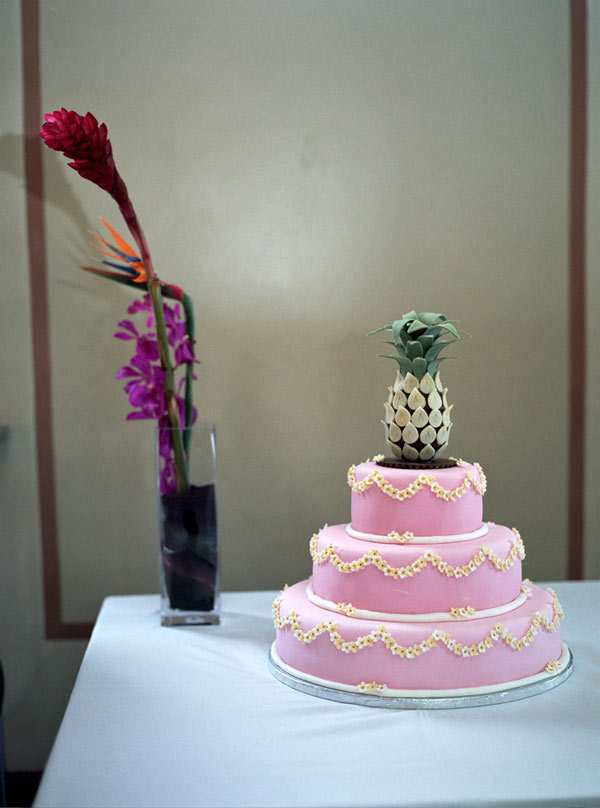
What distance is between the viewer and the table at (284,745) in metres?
1.09

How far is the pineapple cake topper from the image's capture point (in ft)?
5.05

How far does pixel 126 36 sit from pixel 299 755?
6.55 feet

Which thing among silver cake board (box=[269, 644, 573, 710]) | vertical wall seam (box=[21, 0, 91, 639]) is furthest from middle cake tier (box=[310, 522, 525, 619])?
vertical wall seam (box=[21, 0, 91, 639])

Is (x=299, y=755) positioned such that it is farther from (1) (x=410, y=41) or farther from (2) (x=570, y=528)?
(1) (x=410, y=41)

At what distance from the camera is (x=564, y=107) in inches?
90.8

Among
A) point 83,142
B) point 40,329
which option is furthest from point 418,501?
point 40,329

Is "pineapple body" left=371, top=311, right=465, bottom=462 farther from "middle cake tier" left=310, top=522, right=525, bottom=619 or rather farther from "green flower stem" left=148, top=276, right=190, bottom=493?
"green flower stem" left=148, top=276, right=190, bottom=493

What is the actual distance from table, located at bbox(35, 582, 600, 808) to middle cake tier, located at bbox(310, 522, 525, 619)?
0.19 m

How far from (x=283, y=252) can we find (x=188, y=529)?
0.92 meters

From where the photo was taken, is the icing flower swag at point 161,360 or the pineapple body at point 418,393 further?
the icing flower swag at point 161,360

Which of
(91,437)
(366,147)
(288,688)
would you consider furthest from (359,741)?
(366,147)

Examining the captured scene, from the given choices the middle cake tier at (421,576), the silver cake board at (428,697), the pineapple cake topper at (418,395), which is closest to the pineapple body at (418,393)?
the pineapple cake topper at (418,395)

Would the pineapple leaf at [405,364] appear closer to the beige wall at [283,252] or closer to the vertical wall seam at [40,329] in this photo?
the beige wall at [283,252]

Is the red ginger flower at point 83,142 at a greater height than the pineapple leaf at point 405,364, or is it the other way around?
the red ginger flower at point 83,142
